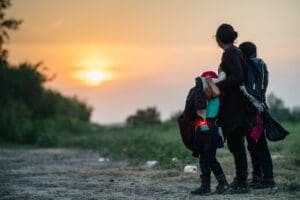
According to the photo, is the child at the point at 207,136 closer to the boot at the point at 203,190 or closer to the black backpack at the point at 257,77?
the boot at the point at 203,190

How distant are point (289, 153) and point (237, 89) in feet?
18.0

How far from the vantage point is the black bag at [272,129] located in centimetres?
1070

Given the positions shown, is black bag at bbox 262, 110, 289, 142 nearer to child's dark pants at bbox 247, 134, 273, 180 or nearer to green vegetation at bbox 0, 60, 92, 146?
child's dark pants at bbox 247, 134, 273, 180

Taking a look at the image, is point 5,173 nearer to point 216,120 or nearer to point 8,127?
point 216,120

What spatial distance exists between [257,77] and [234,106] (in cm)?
81

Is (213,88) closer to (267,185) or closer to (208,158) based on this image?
(208,158)

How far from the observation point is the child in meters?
10.1

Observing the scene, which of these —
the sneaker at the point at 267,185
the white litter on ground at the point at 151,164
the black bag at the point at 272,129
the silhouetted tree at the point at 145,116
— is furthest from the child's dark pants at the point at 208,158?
the silhouetted tree at the point at 145,116

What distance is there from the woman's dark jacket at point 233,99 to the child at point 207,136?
12 cm

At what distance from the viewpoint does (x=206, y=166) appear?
10227mm

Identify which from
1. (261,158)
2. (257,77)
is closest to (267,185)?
(261,158)

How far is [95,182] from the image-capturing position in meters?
12.5

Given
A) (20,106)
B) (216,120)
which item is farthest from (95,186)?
(20,106)

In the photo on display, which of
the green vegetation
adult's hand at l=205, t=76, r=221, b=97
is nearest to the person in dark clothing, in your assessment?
adult's hand at l=205, t=76, r=221, b=97
